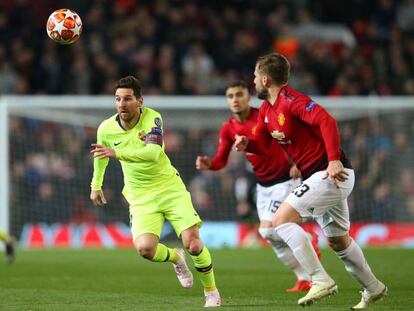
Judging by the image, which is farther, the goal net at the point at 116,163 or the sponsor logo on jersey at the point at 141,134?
the goal net at the point at 116,163

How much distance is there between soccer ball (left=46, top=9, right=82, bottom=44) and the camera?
405 inches

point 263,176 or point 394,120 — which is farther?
point 394,120

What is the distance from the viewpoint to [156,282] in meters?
11.6

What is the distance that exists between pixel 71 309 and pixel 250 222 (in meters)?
10.1

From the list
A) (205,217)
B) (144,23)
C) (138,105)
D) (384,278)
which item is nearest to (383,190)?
(205,217)

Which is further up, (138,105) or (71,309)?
(138,105)

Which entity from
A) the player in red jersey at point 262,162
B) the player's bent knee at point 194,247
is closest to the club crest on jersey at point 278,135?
→ the player's bent knee at point 194,247

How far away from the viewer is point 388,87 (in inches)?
857

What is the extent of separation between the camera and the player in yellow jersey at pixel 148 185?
29.5ft

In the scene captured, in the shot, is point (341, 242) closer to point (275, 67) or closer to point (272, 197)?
point (275, 67)

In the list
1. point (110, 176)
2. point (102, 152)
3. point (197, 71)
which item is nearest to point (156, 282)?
point (102, 152)

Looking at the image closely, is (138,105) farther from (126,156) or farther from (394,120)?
(394,120)

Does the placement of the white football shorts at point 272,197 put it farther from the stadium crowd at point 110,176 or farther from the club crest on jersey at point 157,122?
the stadium crowd at point 110,176

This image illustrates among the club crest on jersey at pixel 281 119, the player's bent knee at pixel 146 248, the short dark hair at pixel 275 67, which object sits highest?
the short dark hair at pixel 275 67
